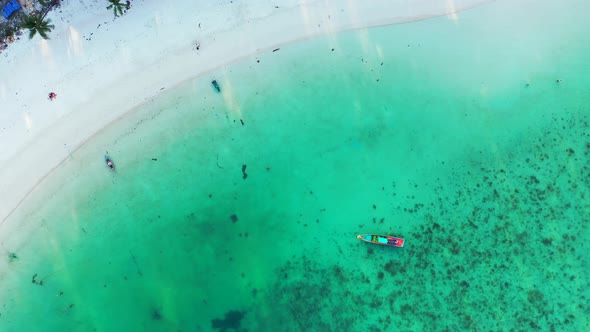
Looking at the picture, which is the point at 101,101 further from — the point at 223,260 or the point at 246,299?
the point at 246,299

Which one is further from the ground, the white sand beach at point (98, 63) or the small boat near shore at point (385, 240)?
the white sand beach at point (98, 63)

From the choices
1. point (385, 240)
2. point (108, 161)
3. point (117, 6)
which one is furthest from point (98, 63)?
point (385, 240)

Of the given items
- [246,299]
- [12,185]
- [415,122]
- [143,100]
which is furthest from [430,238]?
[12,185]

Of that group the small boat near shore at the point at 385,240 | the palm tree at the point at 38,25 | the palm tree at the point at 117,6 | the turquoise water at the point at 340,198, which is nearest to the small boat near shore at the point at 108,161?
the turquoise water at the point at 340,198

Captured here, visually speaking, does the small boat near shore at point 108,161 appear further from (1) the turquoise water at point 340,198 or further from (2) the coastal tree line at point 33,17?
(2) the coastal tree line at point 33,17

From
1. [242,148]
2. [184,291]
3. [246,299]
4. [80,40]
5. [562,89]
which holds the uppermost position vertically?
[80,40]

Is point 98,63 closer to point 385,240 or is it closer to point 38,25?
point 38,25
